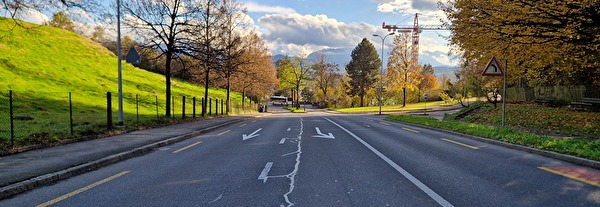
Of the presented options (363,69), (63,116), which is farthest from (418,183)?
(363,69)

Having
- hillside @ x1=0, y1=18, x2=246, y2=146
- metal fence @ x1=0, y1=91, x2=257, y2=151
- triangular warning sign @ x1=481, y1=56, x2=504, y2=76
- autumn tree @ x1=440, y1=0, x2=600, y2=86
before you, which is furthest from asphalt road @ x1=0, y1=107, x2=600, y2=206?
autumn tree @ x1=440, y1=0, x2=600, y2=86

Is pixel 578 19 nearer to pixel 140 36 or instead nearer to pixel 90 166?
pixel 90 166

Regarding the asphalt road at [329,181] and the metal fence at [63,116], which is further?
the metal fence at [63,116]

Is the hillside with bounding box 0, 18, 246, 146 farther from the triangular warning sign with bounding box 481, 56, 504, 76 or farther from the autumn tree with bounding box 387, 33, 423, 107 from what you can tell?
the autumn tree with bounding box 387, 33, 423, 107

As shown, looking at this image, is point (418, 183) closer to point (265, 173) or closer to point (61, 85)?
point (265, 173)

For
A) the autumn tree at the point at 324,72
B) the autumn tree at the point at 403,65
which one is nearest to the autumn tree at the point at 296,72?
the autumn tree at the point at 324,72

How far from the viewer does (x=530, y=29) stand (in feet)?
42.9

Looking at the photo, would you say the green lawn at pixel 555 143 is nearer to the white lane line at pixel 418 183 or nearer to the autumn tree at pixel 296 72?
the white lane line at pixel 418 183

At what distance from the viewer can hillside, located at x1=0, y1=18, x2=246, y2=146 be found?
16.3 metres

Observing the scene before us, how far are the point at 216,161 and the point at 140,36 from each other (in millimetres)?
17191

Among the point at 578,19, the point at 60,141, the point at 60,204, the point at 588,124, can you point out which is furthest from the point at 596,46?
the point at 60,141

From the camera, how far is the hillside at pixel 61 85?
16.3 m

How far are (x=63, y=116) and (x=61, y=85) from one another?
15.7 metres

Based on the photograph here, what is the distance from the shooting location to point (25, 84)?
2828 cm
